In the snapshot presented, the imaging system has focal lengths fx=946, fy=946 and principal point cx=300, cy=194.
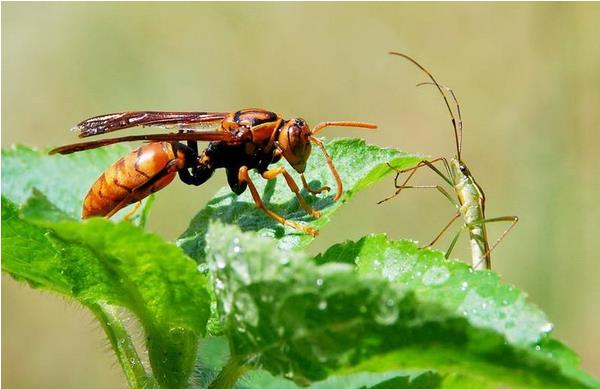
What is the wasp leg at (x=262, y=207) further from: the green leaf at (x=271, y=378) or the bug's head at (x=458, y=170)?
the bug's head at (x=458, y=170)

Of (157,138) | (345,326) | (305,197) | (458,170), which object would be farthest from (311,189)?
(458,170)

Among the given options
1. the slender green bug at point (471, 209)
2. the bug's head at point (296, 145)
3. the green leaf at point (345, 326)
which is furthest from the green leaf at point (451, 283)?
the slender green bug at point (471, 209)

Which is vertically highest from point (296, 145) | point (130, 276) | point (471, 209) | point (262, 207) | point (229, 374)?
point (471, 209)

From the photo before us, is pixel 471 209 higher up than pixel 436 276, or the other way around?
pixel 471 209

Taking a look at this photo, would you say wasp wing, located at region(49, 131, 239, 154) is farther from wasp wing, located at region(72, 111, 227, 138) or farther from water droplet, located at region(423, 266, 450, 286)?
water droplet, located at region(423, 266, 450, 286)

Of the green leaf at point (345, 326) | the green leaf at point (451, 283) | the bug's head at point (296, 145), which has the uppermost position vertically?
the bug's head at point (296, 145)

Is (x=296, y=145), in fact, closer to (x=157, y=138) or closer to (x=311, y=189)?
(x=311, y=189)
